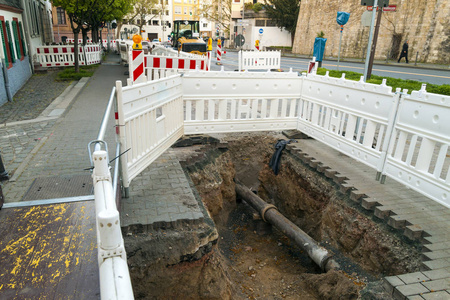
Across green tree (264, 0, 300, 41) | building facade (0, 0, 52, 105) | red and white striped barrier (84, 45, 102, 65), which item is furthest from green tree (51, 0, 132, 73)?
green tree (264, 0, 300, 41)

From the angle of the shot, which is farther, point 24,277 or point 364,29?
point 364,29

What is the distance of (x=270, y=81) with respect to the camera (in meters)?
6.55

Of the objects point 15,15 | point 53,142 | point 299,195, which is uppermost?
point 15,15

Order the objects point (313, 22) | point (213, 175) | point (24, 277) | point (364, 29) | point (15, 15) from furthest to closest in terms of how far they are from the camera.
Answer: point (313, 22) < point (364, 29) < point (15, 15) < point (213, 175) < point (24, 277)

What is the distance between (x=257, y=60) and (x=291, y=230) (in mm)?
10656

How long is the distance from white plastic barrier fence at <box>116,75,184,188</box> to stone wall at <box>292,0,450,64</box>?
26366 millimetres

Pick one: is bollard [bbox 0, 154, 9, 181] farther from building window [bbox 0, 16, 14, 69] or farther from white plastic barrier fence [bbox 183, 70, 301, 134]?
building window [bbox 0, 16, 14, 69]

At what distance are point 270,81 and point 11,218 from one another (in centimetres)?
483

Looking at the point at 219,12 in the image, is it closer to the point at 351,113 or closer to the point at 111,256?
the point at 351,113

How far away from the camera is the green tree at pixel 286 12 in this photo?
160 feet

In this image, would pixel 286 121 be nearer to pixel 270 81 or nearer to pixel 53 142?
pixel 270 81

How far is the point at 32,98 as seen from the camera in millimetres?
11258

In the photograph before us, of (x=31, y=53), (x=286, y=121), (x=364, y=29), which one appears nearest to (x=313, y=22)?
(x=364, y=29)

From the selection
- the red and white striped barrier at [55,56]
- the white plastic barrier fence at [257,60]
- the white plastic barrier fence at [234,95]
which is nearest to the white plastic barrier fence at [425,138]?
the white plastic barrier fence at [234,95]
